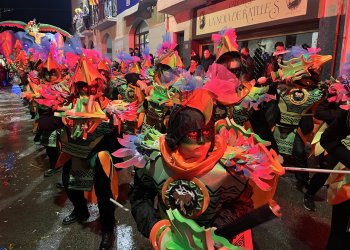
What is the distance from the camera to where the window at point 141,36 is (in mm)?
17500

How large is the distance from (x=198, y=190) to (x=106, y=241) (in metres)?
1.90

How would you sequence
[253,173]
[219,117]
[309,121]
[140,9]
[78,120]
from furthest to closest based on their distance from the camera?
[140,9], [309,121], [78,120], [219,117], [253,173]

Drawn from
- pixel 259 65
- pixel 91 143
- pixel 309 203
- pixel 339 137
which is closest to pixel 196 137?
pixel 339 137

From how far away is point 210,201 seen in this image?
69.4 inches

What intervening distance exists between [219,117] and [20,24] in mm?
22239

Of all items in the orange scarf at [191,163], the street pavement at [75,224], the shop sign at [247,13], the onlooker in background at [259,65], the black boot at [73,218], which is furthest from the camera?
the shop sign at [247,13]

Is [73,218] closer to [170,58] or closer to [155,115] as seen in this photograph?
[155,115]

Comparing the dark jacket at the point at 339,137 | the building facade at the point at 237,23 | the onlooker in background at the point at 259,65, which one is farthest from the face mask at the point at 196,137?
the onlooker in background at the point at 259,65

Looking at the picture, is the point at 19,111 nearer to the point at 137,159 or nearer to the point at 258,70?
the point at 258,70

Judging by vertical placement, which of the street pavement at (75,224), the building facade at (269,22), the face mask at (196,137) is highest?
the building facade at (269,22)

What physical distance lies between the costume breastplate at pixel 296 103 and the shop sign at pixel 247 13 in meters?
2.84

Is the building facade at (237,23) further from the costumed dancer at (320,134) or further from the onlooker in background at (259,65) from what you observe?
the costumed dancer at (320,134)

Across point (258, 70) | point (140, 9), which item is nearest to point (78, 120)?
point (258, 70)

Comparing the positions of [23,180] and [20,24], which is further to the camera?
[20,24]
